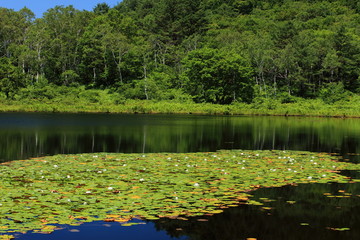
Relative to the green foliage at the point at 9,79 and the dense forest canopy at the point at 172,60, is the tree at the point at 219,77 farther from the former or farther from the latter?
the green foliage at the point at 9,79

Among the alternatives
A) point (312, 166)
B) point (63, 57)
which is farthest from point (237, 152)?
point (63, 57)

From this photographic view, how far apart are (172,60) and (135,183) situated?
8504 centimetres

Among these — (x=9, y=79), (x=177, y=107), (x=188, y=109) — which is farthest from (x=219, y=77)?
(x=9, y=79)

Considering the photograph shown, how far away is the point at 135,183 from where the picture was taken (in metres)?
13.0

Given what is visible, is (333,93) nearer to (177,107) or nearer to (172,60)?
(177,107)

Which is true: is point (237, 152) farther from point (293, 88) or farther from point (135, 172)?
point (293, 88)

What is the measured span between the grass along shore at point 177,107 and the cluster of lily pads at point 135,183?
45591 millimetres

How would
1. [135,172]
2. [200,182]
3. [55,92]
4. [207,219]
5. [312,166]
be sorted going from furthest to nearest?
[55,92] → [312,166] → [135,172] → [200,182] → [207,219]

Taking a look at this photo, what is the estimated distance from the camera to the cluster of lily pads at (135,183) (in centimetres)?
974

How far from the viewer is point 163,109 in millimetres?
65625

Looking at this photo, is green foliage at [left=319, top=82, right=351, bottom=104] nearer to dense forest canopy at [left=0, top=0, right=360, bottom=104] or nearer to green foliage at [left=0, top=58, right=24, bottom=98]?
dense forest canopy at [left=0, top=0, right=360, bottom=104]

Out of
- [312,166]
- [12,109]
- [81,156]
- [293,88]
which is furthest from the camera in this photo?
[293,88]

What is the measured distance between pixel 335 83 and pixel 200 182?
230 ft

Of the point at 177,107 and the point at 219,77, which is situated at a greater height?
the point at 219,77
